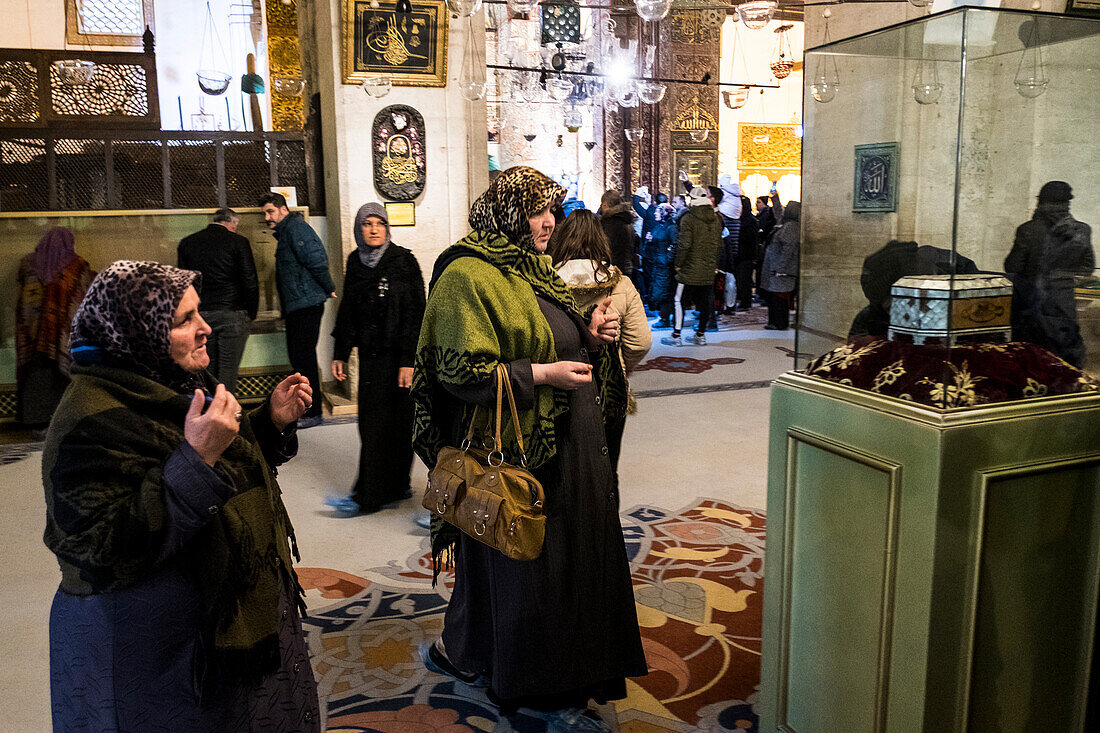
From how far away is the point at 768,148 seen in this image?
1959 centimetres

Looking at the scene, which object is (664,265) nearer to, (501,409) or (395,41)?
(395,41)

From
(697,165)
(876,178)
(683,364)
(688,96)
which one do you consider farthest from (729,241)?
(876,178)

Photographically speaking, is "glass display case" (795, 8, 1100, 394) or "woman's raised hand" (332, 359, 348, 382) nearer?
"glass display case" (795, 8, 1100, 394)

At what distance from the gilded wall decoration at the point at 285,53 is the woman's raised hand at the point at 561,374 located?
597 centimetres

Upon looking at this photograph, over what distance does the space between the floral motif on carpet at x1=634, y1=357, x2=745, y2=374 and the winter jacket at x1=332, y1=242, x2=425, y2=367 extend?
14.0 ft

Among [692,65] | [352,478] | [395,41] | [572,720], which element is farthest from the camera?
[692,65]

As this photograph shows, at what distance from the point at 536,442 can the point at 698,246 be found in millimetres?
7702

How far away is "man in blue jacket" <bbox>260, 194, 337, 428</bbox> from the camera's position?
6324 mm

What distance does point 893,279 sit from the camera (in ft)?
6.84

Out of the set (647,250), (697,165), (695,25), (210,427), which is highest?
(695,25)

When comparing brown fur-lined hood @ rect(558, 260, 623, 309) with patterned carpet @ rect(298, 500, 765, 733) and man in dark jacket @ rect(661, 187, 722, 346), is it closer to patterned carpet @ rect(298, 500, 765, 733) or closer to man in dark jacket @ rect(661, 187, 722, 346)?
patterned carpet @ rect(298, 500, 765, 733)

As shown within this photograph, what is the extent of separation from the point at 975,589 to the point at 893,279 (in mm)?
706

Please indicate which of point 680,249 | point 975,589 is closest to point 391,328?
→ point 975,589

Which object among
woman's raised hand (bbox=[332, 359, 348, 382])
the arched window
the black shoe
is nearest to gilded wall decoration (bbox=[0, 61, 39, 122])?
the arched window
